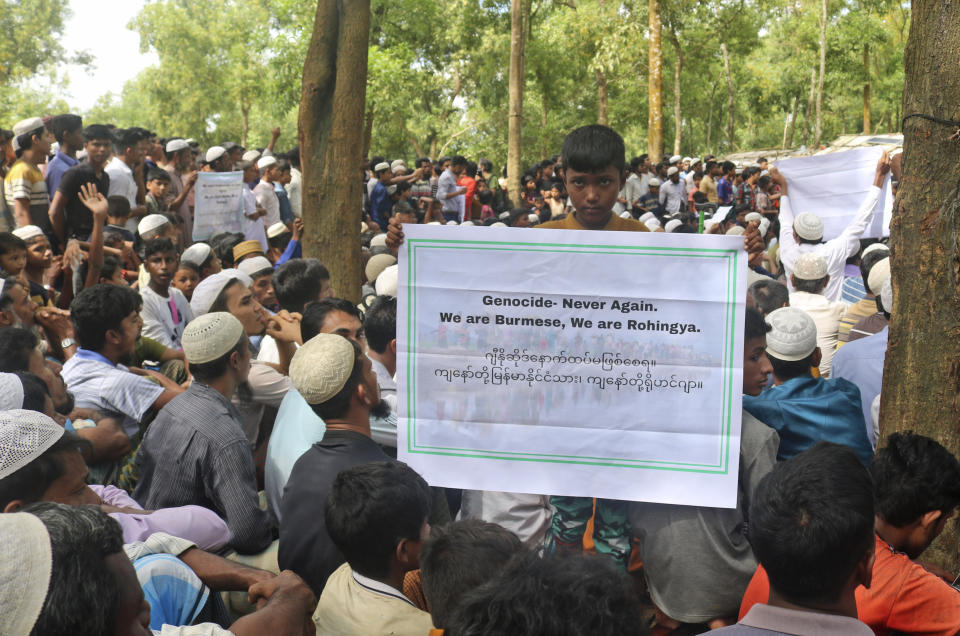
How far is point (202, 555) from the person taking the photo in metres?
2.74

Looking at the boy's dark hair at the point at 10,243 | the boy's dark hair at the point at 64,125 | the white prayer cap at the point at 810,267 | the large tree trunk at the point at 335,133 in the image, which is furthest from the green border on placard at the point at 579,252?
the boy's dark hair at the point at 64,125

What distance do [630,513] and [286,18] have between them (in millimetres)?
28847

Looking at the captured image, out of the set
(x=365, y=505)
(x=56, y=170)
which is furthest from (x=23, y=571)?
A: (x=56, y=170)

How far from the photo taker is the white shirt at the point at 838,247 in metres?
7.05

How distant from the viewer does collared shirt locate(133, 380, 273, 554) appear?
330cm

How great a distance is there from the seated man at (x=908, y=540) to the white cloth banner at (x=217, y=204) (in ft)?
23.5

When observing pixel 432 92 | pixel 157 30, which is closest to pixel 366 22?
pixel 432 92

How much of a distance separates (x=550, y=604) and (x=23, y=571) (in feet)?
3.14

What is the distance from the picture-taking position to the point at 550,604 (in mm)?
1532

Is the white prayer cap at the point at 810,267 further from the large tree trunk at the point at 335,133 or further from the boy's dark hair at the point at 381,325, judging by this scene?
the boy's dark hair at the point at 381,325

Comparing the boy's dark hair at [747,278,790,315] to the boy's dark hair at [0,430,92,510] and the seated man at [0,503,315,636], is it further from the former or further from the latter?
the seated man at [0,503,315,636]

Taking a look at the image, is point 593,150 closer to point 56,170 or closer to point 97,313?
point 97,313

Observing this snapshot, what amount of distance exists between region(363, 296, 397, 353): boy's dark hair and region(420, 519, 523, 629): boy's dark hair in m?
1.77

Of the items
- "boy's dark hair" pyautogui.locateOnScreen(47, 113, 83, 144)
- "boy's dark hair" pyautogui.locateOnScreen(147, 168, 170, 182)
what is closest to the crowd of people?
"boy's dark hair" pyautogui.locateOnScreen(47, 113, 83, 144)
